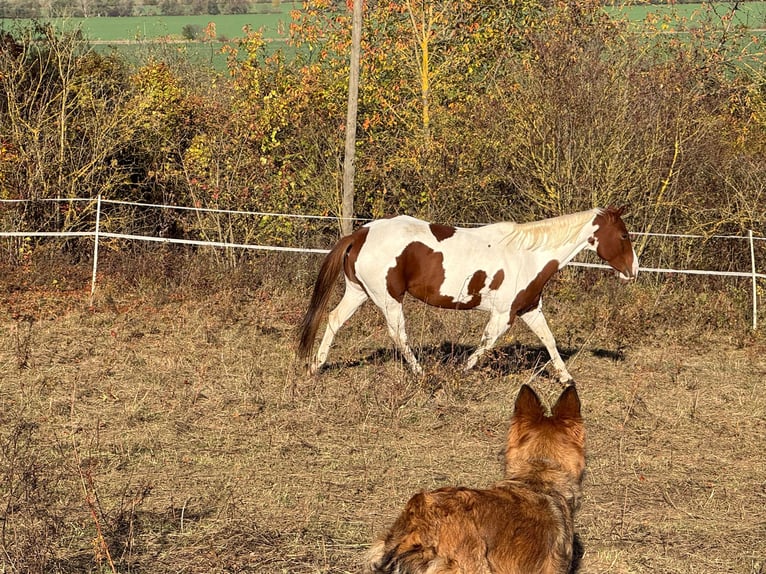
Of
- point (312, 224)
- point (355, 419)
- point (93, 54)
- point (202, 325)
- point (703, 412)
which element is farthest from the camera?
point (93, 54)

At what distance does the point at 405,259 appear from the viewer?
9.35 meters

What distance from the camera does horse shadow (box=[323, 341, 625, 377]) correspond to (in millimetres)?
9375

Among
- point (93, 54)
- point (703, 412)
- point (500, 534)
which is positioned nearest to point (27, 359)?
point (703, 412)

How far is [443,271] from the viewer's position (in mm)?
9406

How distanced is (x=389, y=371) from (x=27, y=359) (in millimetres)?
3570

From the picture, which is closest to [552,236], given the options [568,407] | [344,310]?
[344,310]

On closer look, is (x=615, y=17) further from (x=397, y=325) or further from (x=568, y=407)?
(x=568, y=407)

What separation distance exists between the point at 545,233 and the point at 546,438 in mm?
5578

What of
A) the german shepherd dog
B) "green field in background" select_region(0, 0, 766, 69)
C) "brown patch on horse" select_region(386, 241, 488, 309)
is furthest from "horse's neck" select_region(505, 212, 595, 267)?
"green field in background" select_region(0, 0, 766, 69)

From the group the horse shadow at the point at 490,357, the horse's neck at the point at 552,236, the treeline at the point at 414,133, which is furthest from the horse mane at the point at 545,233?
the treeline at the point at 414,133

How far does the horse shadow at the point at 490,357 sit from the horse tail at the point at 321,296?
1.92 feet

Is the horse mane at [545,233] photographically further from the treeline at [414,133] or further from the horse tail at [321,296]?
the treeline at [414,133]

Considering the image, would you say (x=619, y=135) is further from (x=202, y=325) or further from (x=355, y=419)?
(x=355, y=419)

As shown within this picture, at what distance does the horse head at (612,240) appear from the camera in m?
9.91
